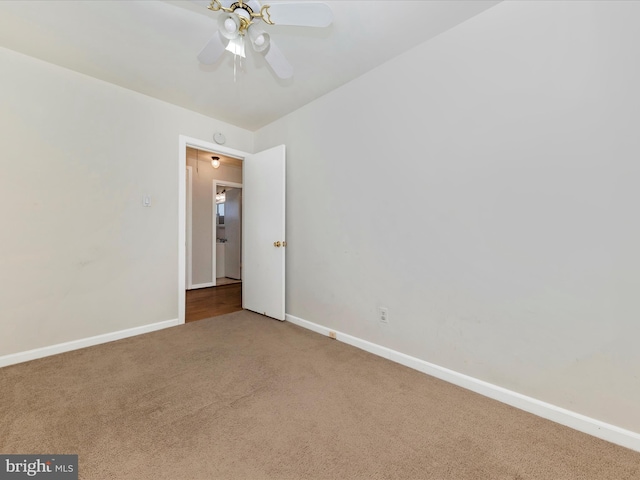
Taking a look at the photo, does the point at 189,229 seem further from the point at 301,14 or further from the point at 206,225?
the point at 301,14

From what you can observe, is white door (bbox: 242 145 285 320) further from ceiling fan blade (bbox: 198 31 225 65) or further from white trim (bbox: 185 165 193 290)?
white trim (bbox: 185 165 193 290)

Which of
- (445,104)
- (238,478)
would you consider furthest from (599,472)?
(445,104)

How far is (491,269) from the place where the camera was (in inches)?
70.0

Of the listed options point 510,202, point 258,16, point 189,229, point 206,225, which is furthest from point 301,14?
point 206,225

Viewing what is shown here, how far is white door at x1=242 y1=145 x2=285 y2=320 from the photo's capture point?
3248 mm

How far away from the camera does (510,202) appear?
66.9 inches

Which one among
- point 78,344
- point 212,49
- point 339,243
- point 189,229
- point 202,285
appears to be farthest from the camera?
point 202,285

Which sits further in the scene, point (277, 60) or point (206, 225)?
point (206, 225)

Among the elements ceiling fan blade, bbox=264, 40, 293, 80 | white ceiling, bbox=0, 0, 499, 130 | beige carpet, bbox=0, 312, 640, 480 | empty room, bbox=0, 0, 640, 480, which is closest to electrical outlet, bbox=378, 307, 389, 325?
empty room, bbox=0, 0, 640, 480

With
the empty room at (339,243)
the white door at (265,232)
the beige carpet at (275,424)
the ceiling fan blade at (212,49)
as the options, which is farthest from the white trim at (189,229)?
the ceiling fan blade at (212,49)

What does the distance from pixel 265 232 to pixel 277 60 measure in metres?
2.02

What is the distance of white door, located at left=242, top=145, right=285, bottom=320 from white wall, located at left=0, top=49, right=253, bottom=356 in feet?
2.99

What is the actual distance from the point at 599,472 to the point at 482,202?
1447 mm

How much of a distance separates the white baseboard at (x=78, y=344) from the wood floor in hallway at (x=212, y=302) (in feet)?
1.34
